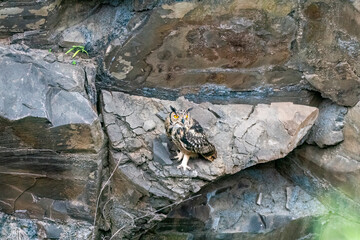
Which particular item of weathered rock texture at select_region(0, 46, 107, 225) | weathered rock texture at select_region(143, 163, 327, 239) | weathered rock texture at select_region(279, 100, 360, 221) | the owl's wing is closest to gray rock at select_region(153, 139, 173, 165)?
the owl's wing

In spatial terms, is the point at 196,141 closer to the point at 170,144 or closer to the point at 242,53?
the point at 170,144

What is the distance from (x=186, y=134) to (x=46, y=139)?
45.1 inches

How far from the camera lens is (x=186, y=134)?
400 cm

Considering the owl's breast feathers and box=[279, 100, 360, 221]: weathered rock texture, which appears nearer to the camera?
the owl's breast feathers

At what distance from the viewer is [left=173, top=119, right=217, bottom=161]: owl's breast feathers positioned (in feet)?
13.1

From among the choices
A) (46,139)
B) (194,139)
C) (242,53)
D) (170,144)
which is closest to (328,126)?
(242,53)

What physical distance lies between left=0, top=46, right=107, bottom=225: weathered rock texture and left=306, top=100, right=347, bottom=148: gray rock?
2043 millimetres

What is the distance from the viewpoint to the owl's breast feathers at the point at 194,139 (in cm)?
400

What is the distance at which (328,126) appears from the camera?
15.0ft

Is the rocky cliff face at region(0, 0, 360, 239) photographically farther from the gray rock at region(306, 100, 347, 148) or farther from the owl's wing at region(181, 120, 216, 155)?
the owl's wing at region(181, 120, 216, 155)

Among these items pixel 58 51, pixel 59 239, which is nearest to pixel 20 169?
pixel 59 239

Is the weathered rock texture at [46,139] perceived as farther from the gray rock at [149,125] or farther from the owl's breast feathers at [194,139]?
the owl's breast feathers at [194,139]

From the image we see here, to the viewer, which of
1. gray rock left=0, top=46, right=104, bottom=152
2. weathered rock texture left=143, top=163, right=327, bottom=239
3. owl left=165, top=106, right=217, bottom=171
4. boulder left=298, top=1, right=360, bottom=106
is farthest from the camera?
weathered rock texture left=143, top=163, right=327, bottom=239

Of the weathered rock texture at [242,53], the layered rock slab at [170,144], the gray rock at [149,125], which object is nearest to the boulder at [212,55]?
the weathered rock texture at [242,53]
